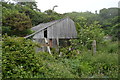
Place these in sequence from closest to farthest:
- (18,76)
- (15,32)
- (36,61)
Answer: (18,76) → (36,61) → (15,32)

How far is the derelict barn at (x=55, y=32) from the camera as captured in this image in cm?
967

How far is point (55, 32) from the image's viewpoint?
10.5 meters


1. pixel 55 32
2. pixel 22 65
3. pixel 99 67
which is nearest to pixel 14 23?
pixel 55 32

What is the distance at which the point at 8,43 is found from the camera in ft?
13.3

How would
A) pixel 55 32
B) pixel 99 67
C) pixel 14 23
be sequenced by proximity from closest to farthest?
pixel 99 67
pixel 14 23
pixel 55 32

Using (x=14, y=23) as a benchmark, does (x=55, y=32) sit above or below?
below

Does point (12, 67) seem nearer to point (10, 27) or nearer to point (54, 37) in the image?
point (10, 27)

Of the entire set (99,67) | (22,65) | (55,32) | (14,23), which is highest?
(14,23)

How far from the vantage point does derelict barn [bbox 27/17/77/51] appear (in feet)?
31.7

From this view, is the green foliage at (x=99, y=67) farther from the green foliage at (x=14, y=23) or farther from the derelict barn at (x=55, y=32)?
the green foliage at (x=14, y=23)

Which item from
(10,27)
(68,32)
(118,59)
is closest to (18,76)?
(118,59)

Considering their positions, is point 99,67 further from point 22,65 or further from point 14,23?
point 14,23

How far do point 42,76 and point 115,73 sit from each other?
2281 mm

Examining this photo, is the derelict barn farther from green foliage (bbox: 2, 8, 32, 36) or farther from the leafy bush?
the leafy bush
